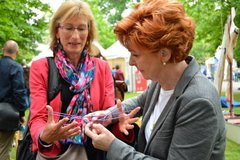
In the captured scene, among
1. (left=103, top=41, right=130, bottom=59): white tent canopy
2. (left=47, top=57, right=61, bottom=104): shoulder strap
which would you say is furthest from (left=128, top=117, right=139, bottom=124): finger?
(left=103, top=41, right=130, bottom=59): white tent canopy

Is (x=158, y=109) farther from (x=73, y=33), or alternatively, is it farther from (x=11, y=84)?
(x=11, y=84)

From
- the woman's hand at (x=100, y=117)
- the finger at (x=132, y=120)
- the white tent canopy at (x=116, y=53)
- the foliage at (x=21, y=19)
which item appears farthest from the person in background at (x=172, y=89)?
the white tent canopy at (x=116, y=53)

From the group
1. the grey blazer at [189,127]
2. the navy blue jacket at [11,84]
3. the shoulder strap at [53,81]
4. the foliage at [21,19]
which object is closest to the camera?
the grey blazer at [189,127]

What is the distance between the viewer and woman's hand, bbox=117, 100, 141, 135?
2016 millimetres

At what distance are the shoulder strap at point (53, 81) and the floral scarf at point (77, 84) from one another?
0.03 m

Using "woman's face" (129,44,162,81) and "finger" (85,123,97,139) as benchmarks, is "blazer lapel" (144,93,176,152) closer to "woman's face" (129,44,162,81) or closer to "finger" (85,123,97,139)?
"woman's face" (129,44,162,81)

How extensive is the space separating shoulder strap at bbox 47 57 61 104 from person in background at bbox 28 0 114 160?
0.02m

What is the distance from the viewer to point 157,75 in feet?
5.71

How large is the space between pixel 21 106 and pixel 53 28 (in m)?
3.22

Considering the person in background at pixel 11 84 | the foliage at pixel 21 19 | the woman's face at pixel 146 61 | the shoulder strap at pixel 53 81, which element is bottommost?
the person in background at pixel 11 84

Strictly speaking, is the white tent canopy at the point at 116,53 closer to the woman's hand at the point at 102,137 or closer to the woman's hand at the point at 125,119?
the woman's hand at the point at 125,119

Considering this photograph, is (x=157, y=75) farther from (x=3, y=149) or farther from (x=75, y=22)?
(x=3, y=149)

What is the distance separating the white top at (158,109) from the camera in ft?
6.09

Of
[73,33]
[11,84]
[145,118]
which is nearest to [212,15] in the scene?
[11,84]
